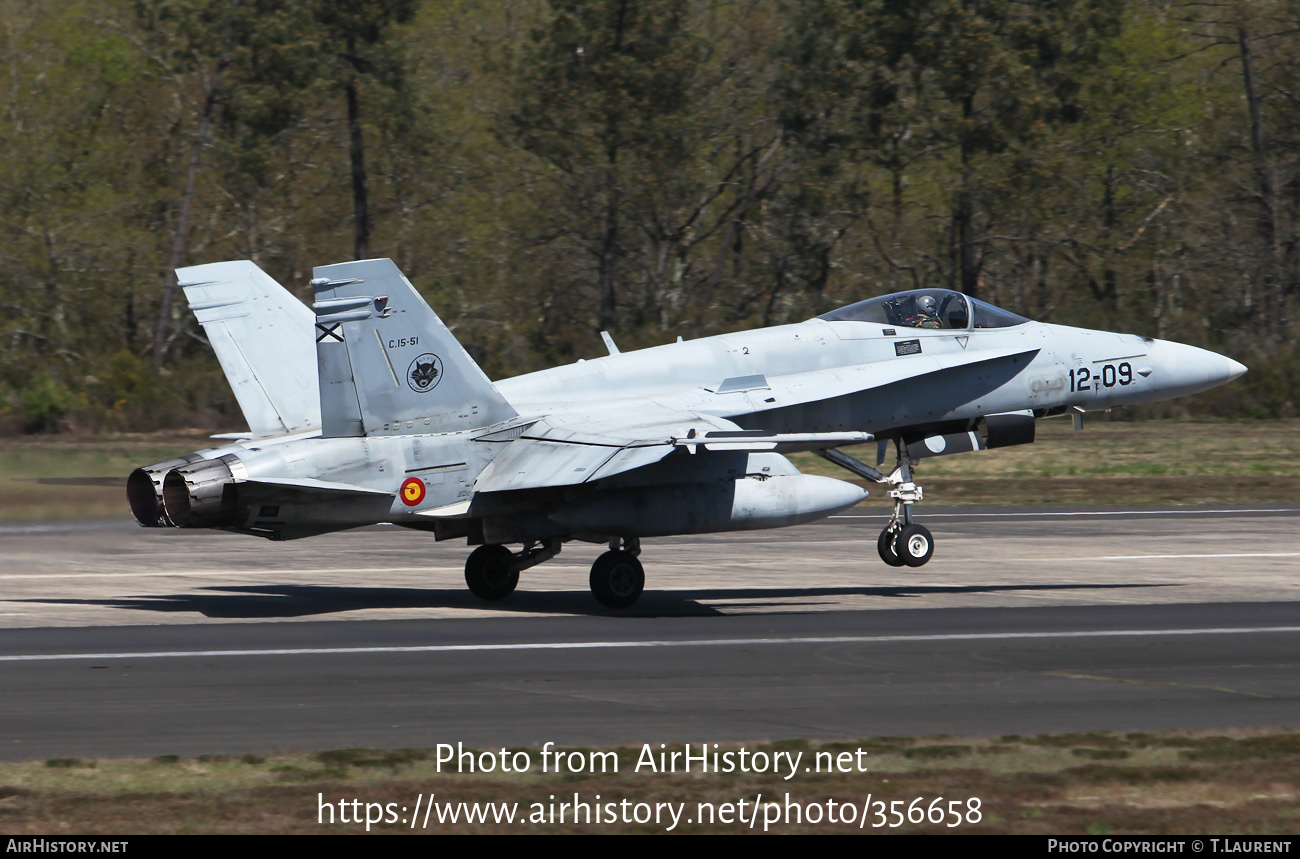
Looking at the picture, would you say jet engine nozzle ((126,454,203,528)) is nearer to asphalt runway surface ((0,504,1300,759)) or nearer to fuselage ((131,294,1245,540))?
fuselage ((131,294,1245,540))

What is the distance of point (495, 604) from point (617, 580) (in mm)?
1637

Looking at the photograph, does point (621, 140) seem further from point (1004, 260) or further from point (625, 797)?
point (625, 797)

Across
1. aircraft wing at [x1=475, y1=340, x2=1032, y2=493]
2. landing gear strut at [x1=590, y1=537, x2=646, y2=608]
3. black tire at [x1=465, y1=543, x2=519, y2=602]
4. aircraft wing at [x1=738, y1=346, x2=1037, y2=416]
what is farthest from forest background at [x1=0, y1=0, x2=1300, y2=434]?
landing gear strut at [x1=590, y1=537, x2=646, y2=608]

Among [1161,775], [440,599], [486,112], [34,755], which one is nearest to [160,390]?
[486,112]

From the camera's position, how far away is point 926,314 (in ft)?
60.5

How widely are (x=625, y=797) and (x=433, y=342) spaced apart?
27.1 ft

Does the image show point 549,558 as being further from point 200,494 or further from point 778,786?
point 778,786

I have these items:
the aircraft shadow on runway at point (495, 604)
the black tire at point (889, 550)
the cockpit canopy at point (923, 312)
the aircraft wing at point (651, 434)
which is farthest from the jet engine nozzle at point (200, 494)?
the black tire at point (889, 550)

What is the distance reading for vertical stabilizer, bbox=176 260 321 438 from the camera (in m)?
16.5

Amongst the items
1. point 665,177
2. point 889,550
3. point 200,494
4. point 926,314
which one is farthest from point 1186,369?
point 665,177

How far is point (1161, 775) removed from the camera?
8625 mm

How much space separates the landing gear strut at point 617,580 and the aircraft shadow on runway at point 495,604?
154mm

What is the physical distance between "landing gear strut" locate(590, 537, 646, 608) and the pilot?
15.8ft

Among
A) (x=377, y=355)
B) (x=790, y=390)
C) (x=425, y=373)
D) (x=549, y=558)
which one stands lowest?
(x=549, y=558)
